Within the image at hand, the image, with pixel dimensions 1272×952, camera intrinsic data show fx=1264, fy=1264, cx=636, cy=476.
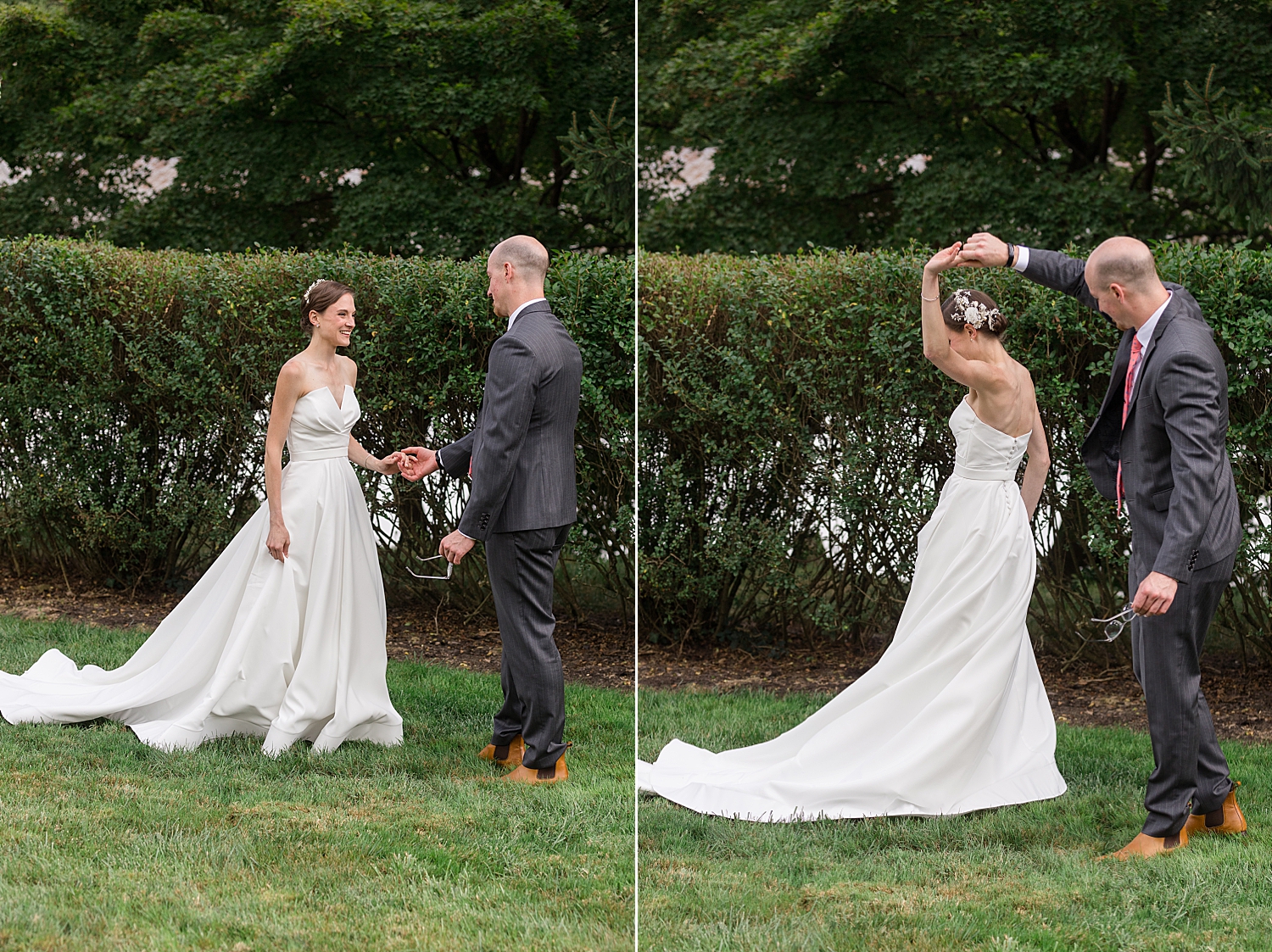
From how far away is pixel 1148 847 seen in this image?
420cm

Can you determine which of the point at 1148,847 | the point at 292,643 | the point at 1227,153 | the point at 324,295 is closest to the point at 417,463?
the point at 324,295

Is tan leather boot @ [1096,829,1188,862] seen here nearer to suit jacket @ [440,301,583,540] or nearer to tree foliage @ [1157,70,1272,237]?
suit jacket @ [440,301,583,540]

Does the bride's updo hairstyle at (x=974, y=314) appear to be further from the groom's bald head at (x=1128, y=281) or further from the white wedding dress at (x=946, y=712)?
the groom's bald head at (x=1128, y=281)

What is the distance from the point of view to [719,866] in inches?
161

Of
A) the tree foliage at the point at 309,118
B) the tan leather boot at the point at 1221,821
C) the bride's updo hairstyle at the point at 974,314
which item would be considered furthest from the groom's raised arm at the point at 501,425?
the tree foliage at the point at 309,118

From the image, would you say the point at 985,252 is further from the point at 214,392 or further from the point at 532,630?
the point at 214,392

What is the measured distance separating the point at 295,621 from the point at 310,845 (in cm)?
149

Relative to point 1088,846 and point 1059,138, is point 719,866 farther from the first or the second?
point 1059,138

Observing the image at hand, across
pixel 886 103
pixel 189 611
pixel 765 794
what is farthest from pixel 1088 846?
pixel 886 103

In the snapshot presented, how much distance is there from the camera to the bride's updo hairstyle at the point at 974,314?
485 centimetres

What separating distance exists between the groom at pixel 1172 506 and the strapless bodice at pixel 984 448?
568 mm

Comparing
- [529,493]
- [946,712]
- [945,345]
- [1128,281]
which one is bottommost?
[946,712]

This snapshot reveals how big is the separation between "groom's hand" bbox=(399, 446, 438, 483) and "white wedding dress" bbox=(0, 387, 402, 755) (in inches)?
11.1

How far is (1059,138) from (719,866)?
10.5 meters
